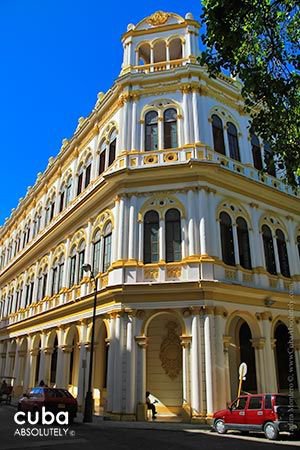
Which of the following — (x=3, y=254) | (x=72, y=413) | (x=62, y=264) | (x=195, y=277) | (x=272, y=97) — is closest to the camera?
(x=272, y=97)

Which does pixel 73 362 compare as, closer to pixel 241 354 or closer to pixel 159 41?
pixel 241 354

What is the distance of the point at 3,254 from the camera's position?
46.7m

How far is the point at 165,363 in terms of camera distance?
18781 millimetres

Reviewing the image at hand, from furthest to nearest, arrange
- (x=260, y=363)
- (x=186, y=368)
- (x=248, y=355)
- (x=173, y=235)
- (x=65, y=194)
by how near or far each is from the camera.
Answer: (x=65, y=194) < (x=248, y=355) < (x=173, y=235) < (x=260, y=363) < (x=186, y=368)

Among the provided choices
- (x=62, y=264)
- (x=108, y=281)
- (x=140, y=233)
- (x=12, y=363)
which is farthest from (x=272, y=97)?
(x=12, y=363)

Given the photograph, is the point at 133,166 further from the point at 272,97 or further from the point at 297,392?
the point at 297,392

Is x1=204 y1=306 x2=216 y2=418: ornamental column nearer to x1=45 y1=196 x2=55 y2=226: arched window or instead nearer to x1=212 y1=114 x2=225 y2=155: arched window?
x1=212 y1=114 x2=225 y2=155: arched window

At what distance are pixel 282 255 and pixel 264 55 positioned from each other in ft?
45.3

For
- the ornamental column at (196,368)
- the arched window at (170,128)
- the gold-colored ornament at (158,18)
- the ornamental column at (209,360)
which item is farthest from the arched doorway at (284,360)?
the gold-colored ornament at (158,18)

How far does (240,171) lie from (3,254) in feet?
110

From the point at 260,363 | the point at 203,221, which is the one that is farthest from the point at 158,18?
the point at 260,363

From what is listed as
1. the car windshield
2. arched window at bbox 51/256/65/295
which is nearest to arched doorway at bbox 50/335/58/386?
arched window at bbox 51/256/65/295

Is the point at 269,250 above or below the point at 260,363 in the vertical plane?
above

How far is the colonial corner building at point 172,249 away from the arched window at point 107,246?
0.36 feet
